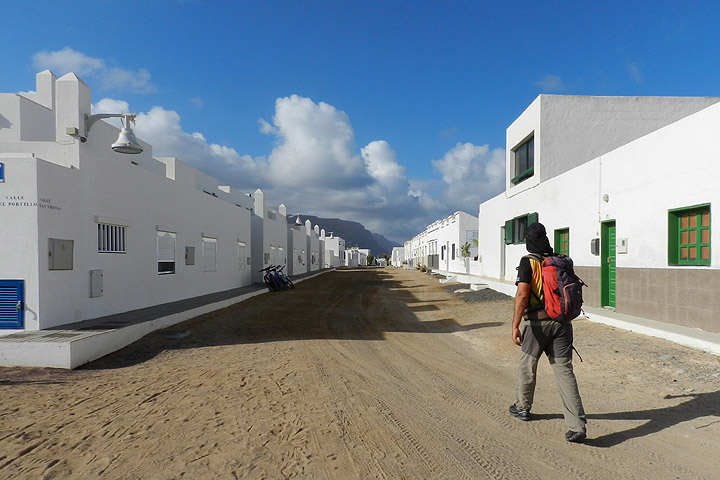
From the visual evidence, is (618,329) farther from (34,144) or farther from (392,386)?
(34,144)

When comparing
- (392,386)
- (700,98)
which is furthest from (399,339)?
(700,98)

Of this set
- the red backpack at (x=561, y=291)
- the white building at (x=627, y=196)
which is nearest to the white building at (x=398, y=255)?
the white building at (x=627, y=196)

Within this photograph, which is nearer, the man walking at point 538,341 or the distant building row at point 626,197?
the man walking at point 538,341

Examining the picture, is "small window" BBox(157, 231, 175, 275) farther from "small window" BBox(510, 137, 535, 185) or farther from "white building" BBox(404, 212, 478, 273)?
"white building" BBox(404, 212, 478, 273)

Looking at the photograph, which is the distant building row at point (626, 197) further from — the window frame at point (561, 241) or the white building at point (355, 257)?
the white building at point (355, 257)

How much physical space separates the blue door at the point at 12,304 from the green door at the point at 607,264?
1243cm

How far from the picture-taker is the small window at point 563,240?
1301cm

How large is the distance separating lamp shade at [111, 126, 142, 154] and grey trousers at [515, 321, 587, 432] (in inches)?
308

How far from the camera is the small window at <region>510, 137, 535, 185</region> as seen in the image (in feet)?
53.4

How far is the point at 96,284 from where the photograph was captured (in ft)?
29.5

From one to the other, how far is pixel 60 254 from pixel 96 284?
1.26 metres

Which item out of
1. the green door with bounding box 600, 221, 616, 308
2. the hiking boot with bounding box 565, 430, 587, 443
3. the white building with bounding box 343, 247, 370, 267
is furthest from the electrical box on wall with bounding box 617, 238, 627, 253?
the white building with bounding box 343, 247, 370, 267

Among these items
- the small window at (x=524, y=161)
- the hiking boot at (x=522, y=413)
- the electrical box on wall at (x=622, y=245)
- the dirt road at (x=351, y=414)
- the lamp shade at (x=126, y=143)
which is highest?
the small window at (x=524, y=161)

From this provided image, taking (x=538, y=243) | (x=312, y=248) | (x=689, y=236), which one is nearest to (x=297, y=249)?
(x=312, y=248)
